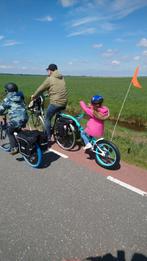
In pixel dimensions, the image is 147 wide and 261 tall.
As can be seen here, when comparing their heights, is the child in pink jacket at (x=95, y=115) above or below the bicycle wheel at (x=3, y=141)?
above

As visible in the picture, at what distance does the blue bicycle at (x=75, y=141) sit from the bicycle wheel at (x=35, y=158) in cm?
129

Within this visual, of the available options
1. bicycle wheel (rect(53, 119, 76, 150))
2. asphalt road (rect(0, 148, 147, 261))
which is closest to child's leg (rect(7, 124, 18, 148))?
asphalt road (rect(0, 148, 147, 261))

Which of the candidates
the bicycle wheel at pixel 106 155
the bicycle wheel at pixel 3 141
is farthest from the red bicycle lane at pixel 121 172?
the bicycle wheel at pixel 3 141

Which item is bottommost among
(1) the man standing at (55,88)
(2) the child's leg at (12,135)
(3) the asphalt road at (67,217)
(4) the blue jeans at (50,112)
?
(3) the asphalt road at (67,217)

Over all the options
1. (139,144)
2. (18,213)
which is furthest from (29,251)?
(139,144)

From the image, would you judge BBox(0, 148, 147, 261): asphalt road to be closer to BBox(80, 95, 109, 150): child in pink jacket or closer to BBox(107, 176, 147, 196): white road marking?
BBox(107, 176, 147, 196): white road marking

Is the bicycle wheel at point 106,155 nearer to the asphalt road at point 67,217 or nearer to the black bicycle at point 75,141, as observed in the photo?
the black bicycle at point 75,141

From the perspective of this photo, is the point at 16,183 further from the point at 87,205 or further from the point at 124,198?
the point at 124,198

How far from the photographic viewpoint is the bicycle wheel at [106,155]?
4.69 m

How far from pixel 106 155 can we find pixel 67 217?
204 cm

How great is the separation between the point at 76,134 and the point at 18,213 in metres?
2.96

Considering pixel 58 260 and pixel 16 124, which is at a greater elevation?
pixel 16 124

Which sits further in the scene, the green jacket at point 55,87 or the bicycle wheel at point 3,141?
the bicycle wheel at point 3,141

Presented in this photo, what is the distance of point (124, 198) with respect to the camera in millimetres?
3768
